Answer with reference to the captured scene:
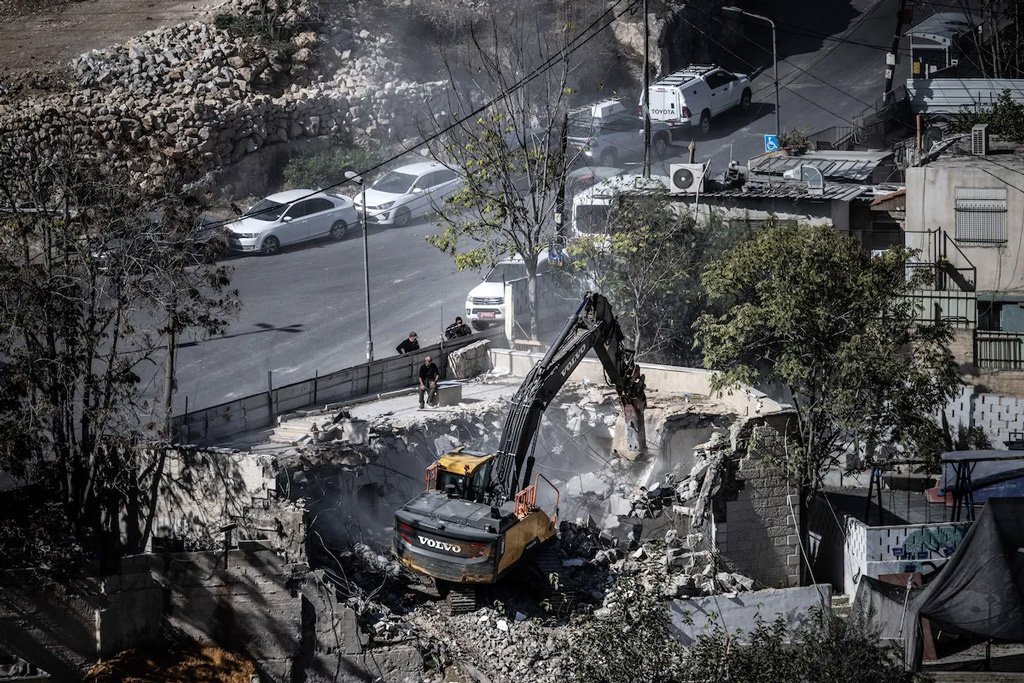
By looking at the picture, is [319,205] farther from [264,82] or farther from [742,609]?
[742,609]

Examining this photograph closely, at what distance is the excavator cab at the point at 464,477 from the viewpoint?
21.4 meters

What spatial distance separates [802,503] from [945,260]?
9.65m

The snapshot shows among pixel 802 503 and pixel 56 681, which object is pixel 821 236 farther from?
pixel 56 681

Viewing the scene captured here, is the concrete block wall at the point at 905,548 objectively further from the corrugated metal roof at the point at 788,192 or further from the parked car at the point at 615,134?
the parked car at the point at 615,134

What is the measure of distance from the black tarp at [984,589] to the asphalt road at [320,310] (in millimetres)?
14893

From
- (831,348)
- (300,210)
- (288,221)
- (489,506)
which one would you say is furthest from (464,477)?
(300,210)

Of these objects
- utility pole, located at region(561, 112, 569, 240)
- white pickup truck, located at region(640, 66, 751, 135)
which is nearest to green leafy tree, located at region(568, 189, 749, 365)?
utility pole, located at region(561, 112, 569, 240)

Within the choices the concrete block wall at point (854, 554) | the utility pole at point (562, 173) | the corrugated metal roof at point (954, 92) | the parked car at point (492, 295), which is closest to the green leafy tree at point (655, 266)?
the utility pole at point (562, 173)

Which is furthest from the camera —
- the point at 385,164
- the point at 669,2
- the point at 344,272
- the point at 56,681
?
the point at 669,2

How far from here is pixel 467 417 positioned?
26.3 meters

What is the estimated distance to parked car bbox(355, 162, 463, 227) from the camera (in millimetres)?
37875

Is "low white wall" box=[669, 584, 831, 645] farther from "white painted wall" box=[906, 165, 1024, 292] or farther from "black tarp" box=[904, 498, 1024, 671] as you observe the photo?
"white painted wall" box=[906, 165, 1024, 292]

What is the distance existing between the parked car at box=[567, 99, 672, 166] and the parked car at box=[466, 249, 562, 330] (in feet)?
28.7

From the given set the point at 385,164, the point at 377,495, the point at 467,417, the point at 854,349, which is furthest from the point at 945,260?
the point at 385,164
